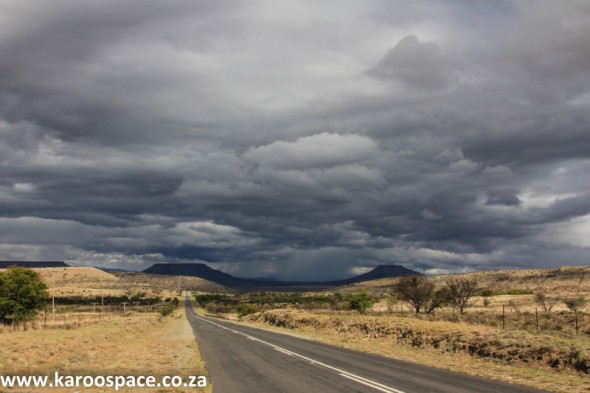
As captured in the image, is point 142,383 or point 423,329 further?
point 423,329

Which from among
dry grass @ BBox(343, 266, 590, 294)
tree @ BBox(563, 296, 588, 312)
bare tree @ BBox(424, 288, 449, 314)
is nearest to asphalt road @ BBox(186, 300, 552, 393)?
tree @ BBox(563, 296, 588, 312)

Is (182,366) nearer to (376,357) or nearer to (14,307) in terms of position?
(376,357)

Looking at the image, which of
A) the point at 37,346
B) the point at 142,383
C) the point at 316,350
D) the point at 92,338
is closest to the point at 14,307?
the point at 92,338

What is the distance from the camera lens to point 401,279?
2982 inches

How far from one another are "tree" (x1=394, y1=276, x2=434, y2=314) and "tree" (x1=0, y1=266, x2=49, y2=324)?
168ft

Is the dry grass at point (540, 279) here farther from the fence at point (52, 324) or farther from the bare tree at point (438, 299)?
the fence at point (52, 324)

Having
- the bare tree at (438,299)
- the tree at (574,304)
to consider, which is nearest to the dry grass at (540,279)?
the tree at (574,304)

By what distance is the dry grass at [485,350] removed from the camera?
65.1ft

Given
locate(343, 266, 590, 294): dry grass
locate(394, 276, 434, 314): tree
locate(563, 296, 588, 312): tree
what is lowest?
locate(343, 266, 590, 294): dry grass

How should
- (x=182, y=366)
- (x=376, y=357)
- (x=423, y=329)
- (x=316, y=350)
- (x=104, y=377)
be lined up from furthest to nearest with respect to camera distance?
(x=423, y=329)
(x=316, y=350)
(x=376, y=357)
(x=182, y=366)
(x=104, y=377)

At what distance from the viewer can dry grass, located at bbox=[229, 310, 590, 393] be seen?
1984cm

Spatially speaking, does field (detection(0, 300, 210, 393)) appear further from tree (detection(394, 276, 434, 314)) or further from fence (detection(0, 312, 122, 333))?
tree (detection(394, 276, 434, 314))

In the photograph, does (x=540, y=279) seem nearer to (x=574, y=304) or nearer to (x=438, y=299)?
(x=438, y=299)

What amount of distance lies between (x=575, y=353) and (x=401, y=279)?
5425cm
